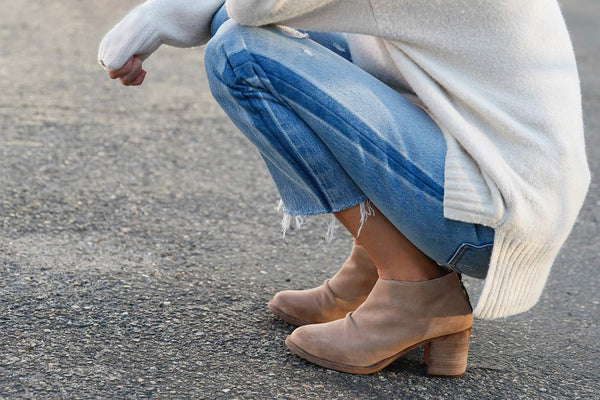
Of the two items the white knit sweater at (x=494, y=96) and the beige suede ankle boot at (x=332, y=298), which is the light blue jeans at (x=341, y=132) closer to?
the white knit sweater at (x=494, y=96)

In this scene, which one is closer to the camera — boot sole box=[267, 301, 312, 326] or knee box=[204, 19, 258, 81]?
knee box=[204, 19, 258, 81]

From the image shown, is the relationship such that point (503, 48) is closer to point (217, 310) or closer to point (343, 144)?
point (343, 144)

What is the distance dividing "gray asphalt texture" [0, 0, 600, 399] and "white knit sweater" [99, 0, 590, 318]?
36 centimetres

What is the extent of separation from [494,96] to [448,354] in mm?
525

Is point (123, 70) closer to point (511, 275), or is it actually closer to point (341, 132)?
point (341, 132)

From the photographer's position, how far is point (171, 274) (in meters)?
1.98

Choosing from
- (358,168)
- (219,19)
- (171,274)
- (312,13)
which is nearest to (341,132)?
(358,168)

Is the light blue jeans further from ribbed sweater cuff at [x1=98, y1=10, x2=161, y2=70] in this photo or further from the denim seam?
ribbed sweater cuff at [x1=98, y1=10, x2=161, y2=70]

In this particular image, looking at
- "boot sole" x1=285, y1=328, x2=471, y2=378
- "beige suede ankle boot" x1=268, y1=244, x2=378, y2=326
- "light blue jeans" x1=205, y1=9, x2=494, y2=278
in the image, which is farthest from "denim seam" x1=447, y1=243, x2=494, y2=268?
"beige suede ankle boot" x1=268, y1=244, x2=378, y2=326

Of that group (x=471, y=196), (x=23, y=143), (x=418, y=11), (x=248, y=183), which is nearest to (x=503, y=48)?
(x=418, y=11)

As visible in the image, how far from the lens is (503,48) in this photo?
1.39 meters

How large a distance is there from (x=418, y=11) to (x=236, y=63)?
35 cm

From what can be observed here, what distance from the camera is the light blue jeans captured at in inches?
56.4

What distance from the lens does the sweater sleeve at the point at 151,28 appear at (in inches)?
61.1
